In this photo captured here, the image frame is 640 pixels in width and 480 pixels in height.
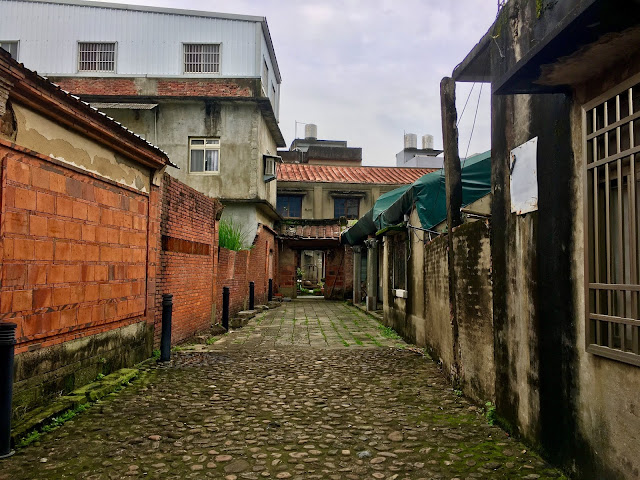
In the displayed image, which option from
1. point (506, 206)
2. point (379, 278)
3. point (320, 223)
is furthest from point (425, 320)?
point (320, 223)

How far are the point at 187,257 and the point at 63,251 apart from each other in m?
4.44

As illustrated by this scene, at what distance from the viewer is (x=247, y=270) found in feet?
55.5

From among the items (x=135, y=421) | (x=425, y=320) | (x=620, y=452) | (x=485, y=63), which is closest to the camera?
(x=620, y=452)

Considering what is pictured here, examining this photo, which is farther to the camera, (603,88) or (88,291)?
(88,291)

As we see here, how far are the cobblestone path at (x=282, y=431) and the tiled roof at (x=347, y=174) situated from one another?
22503mm

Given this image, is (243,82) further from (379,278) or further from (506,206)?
(506,206)

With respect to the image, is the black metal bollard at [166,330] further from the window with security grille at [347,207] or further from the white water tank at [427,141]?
the white water tank at [427,141]

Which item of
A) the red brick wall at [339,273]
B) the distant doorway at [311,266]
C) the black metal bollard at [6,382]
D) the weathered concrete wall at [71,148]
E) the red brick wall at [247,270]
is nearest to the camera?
the black metal bollard at [6,382]

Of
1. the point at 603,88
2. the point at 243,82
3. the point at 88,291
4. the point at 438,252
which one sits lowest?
the point at 88,291

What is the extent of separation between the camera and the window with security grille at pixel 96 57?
18203 millimetres

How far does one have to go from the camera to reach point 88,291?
19.6 feet

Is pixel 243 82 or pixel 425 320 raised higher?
pixel 243 82

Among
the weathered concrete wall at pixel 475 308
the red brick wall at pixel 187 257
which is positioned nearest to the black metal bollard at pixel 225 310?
the red brick wall at pixel 187 257

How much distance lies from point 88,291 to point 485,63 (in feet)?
16.9
